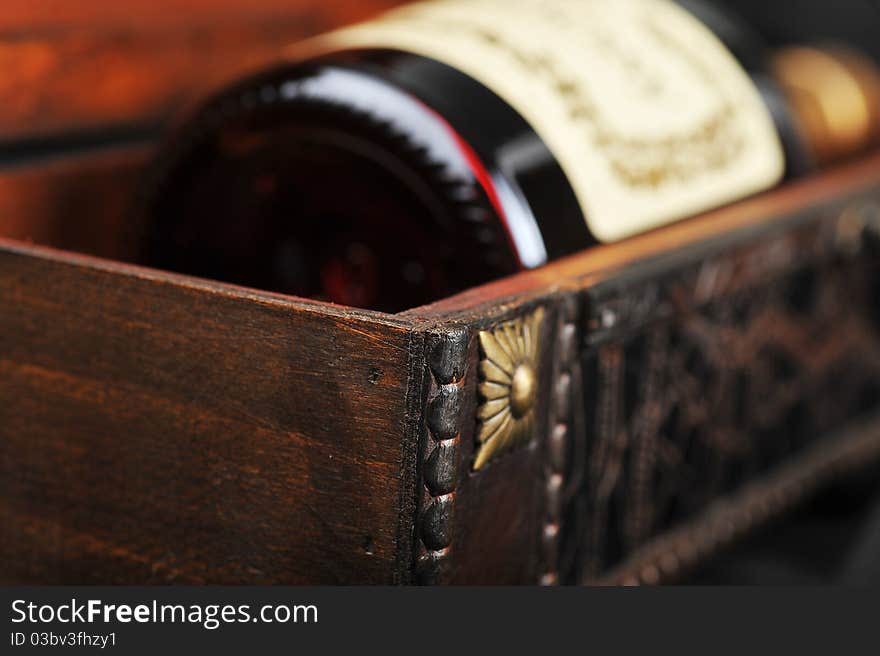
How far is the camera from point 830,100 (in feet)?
4.16

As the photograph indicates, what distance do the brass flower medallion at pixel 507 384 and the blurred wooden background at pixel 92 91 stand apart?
37 centimetres

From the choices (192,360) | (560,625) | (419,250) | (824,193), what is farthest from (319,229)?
(824,193)

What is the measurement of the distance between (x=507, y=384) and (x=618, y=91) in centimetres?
36

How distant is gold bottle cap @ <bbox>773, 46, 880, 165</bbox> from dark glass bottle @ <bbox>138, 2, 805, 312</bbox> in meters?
0.43

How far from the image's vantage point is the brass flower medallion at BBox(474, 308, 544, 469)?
0.65 meters

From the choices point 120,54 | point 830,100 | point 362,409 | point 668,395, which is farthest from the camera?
point 830,100

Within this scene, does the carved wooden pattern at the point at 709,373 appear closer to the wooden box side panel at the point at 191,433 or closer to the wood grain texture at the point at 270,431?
the wood grain texture at the point at 270,431

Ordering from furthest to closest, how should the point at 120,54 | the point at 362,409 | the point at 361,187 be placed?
1. the point at 120,54
2. the point at 361,187
3. the point at 362,409

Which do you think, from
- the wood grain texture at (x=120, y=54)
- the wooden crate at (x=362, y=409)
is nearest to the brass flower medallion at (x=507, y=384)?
the wooden crate at (x=362, y=409)

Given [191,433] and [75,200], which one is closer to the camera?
[191,433]

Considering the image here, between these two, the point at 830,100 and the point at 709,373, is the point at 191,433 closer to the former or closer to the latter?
the point at 709,373

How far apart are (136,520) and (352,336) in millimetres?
203

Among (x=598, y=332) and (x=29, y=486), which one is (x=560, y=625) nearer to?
(x=598, y=332)

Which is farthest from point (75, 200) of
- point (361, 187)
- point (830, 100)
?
point (830, 100)
